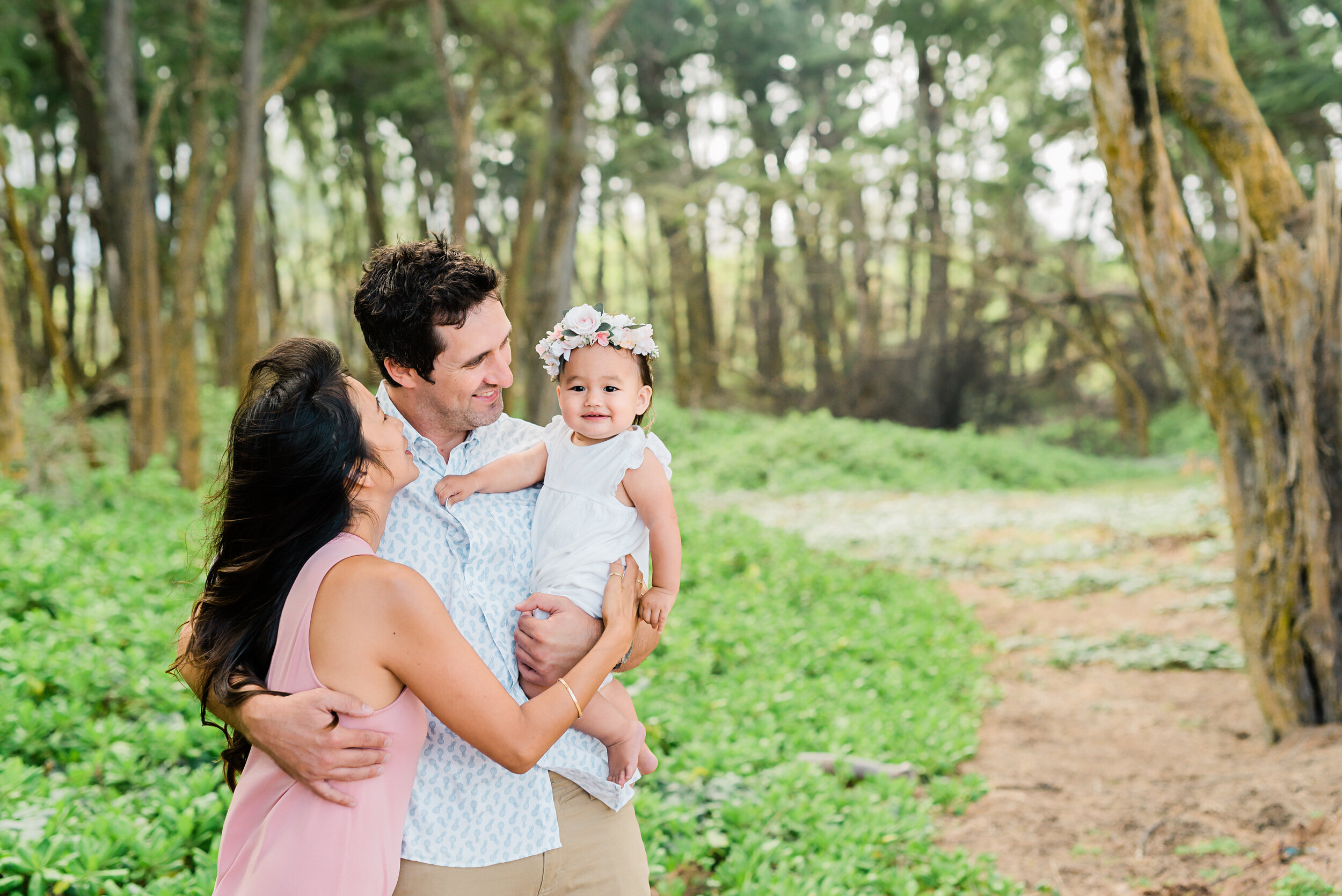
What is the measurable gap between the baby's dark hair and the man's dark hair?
0.42m

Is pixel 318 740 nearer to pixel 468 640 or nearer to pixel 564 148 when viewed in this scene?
pixel 468 640

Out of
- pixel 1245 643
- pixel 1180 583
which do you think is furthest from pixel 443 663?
pixel 1180 583

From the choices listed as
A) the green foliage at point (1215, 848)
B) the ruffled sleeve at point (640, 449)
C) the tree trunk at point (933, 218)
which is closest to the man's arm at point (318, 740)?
the ruffled sleeve at point (640, 449)

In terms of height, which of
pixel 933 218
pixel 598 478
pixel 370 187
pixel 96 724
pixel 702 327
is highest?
pixel 370 187

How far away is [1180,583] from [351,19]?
30.4 feet

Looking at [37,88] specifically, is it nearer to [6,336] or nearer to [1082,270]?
[6,336]

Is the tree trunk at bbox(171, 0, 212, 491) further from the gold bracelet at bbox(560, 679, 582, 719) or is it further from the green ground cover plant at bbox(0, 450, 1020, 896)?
the gold bracelet at bbox(560, 679, 582, 719)

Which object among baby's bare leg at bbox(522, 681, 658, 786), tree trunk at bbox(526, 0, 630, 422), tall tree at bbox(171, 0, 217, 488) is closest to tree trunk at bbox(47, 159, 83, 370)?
tall tree at bbox(171, 0, 217, 488)

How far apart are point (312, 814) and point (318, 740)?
0.45 ft

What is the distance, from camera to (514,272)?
888cm

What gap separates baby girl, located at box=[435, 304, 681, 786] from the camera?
1857 millimetres

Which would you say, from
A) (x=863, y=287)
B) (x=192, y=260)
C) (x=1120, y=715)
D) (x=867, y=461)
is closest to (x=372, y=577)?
(x=1120, y=715)

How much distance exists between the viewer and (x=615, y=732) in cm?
176

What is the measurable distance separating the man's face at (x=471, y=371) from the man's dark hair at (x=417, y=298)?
0.05ft
